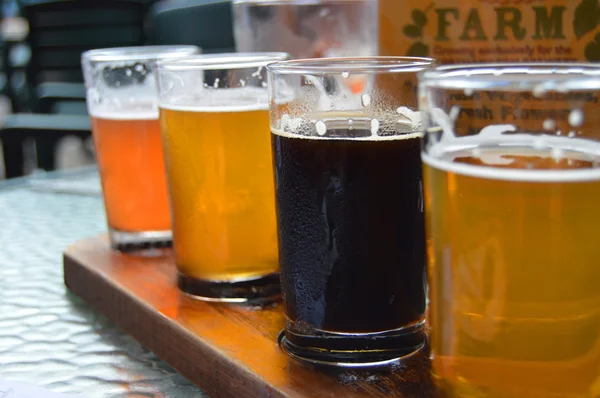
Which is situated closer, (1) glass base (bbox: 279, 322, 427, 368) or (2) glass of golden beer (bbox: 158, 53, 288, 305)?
(1) glass base (bbox: 279, 322, 427, 368)

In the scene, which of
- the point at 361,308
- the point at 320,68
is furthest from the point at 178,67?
the point at 361,308

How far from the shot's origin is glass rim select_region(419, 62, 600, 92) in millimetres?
509

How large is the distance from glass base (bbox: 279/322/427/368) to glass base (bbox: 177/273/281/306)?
173 millimetres

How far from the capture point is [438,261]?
59 centimetres

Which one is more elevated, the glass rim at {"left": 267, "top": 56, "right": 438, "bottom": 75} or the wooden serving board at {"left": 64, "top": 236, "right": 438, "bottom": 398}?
the glass rim at {"left": 267, "top": 56, "right": 438, "bottom": 75}

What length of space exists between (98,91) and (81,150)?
8.73 ft

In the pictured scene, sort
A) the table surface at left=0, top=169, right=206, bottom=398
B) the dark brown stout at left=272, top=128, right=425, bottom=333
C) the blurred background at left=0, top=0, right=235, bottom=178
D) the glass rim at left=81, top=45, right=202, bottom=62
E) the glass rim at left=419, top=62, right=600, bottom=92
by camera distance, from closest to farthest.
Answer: the glass rim at left=419, top=62, right=600, bottom=92 → the dark brown stout at left=272, top=128, right=425, bottom=333 → the table surface at left=0, top=169, right=206, bottom=398 → the glass rim at left=81, top=45, right=202, bottom=62 → the blurred background at left=0, top=0, right=235, bottom=178

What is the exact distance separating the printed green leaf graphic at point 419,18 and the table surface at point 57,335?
0.49 metres

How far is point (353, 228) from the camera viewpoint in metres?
0.67

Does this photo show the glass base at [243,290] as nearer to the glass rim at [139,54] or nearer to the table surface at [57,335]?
the table surface at [57,335]

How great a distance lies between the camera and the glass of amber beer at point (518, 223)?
52 cm

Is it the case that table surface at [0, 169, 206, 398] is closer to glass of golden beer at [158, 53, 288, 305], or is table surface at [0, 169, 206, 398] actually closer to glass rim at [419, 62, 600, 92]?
glass of golden beer at [158, 53, 288, 305]

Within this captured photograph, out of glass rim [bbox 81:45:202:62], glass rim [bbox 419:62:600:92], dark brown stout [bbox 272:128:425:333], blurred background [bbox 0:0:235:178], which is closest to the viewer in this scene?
glass rim [bbox 419:62:600:92]

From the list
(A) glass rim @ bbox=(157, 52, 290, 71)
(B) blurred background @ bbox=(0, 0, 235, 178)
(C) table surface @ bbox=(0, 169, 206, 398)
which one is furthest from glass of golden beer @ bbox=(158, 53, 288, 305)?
(B) blurred background @ bbox=(0, 0, 235, 178)
